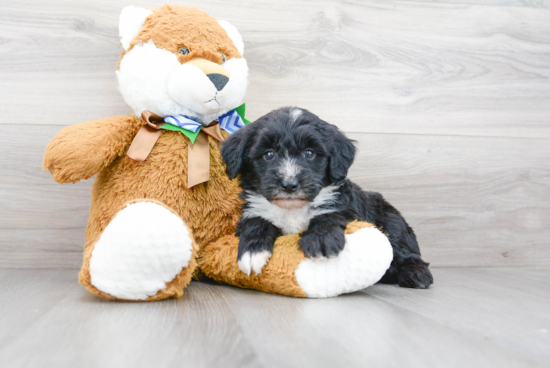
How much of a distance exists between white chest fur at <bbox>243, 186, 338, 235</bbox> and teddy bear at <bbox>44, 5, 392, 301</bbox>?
0.30 ft

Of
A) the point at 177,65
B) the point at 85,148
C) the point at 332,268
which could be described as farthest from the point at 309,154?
the point at 85,148

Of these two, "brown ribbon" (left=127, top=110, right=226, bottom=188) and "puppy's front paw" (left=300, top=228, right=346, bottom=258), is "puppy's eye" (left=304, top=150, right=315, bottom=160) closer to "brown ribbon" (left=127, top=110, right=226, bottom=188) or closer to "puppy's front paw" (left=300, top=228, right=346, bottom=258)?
"puppy's front paw" (left=300, top=228, right=346, bottom=258)

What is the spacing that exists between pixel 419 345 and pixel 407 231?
911 millimetres

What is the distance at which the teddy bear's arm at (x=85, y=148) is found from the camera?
1.51 metres

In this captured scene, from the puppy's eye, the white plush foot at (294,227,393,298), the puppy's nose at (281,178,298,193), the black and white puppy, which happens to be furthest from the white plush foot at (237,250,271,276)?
the puppy's eye

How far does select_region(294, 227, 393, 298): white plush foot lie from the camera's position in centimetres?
139

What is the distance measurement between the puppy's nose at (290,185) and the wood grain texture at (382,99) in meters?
0.88

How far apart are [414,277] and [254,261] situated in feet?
2.25

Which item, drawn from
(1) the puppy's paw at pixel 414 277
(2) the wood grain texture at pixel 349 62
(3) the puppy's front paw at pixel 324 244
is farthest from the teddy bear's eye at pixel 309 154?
(2) the wood grain texture at pixel 349 62

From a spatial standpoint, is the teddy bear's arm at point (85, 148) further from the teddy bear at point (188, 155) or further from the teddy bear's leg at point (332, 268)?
the teddy bear's leg at point (332, 268)

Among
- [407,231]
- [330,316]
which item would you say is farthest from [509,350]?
[407,231]

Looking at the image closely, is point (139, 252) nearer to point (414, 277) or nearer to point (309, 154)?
point (309, 154)

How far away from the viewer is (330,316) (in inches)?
47.8

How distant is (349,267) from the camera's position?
1.40 m
